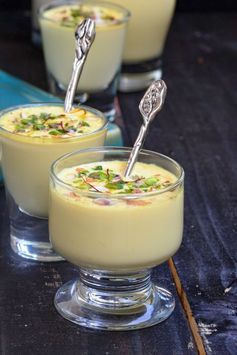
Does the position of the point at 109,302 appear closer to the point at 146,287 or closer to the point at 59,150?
the point at 146,287

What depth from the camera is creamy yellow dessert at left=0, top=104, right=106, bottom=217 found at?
3.76 ft

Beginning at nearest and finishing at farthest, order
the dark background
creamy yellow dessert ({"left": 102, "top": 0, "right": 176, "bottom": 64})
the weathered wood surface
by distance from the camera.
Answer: the weathered wood surface < creamy yellow dessert ({"left": 102, "top": 0, "right": 176, "bottom": 64}) < the dark background

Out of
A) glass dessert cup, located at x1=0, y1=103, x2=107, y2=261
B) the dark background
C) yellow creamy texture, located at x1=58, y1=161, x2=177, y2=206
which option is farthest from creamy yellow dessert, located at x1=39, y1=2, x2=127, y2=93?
the dark background

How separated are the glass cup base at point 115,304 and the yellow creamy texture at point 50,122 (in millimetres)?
202

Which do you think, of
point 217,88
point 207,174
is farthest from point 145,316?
point 217,88

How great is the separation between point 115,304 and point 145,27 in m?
0.92

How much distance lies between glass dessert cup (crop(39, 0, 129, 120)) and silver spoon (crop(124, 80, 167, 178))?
0.57 metres

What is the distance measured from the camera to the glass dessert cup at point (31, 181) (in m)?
1.15

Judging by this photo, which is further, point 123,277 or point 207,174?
point 207,174

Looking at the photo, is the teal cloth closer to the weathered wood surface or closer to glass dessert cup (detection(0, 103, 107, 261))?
the weathered wood surface

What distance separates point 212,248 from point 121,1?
76cm

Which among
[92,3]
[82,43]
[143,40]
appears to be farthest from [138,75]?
[82,43]

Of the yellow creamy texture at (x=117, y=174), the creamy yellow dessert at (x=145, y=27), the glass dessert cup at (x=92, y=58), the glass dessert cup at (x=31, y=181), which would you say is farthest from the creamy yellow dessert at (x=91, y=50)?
the yellow creamy texture at (x=117, y=174)

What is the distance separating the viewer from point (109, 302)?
1040mm
